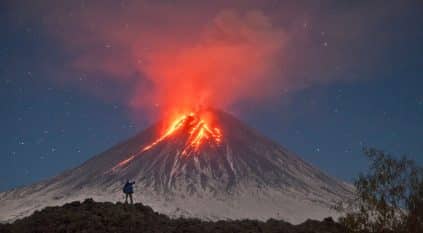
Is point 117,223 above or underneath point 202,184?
underneath

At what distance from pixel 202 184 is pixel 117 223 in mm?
120264

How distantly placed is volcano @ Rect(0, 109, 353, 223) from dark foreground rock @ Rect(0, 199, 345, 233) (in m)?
79.5

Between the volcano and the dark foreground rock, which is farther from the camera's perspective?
the volcano

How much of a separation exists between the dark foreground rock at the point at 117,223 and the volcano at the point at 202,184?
261ft

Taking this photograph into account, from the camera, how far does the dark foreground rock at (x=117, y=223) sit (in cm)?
3694

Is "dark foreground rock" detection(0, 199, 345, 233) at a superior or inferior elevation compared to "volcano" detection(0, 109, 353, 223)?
inferior

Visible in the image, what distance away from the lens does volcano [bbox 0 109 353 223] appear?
13525 centimetres

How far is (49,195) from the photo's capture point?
162000 millimetres

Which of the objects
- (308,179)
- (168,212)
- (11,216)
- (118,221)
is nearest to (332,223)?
(118,221)

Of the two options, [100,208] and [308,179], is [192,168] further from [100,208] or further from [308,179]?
[100,208]

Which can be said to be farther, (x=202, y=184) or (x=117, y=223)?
(x=202, y=184)

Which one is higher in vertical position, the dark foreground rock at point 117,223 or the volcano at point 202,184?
the volcano at point 202,184

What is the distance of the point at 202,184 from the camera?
157m

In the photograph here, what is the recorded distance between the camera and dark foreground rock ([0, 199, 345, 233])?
36.9 meters
